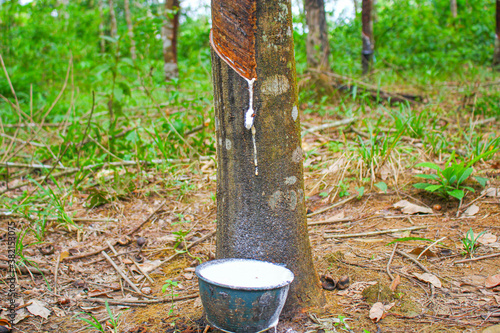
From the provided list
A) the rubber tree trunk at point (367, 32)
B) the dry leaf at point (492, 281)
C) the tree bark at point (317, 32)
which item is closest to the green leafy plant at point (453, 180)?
the dry leaf at point (492, 281)

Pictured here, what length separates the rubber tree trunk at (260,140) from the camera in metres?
1.33

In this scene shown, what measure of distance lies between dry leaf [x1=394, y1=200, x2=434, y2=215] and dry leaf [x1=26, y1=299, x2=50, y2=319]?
209 cm

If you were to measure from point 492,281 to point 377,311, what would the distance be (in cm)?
56

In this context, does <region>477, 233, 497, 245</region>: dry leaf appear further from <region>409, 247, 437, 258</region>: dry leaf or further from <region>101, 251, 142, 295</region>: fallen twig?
<region>101, 251, 142, 295</region>: fallen twig

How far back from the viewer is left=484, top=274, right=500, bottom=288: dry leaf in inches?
61.6

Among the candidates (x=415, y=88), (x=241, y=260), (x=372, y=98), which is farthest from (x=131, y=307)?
(x=415, y=88)

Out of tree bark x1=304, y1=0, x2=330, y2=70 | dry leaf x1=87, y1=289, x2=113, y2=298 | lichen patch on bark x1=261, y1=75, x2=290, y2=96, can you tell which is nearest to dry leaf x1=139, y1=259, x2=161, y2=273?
dry leaf x1=87, y1=289, x2=113, y2=298

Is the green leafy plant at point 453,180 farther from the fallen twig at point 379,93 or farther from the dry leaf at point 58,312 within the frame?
the fallen twig at point 379,93

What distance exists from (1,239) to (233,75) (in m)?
1.92

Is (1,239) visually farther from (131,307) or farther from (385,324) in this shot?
(385,324)

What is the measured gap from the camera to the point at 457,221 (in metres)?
2.16

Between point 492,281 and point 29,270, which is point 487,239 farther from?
point 29,270

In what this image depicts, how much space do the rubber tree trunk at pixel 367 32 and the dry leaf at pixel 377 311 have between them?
4.57 m

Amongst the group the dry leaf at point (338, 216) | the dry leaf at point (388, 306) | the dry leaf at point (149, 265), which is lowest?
the dry leaf at point (388, 306)
